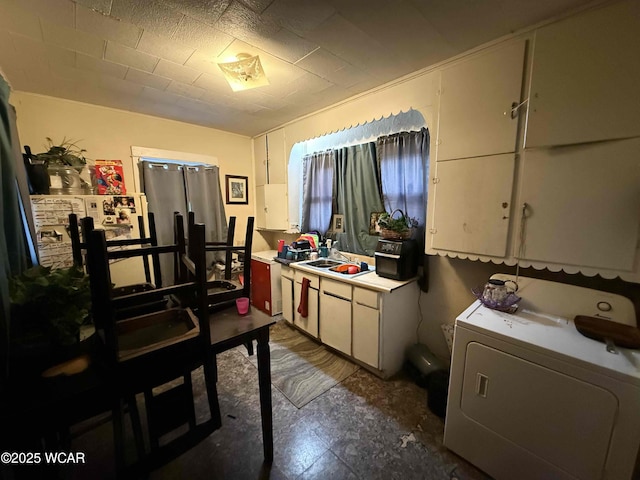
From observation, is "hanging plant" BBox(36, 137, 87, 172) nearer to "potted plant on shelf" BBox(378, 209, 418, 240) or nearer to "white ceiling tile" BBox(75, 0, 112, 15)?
"white ceiling tile" BBox(75, 0, 112, 15)

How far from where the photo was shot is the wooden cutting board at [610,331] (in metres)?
1.17

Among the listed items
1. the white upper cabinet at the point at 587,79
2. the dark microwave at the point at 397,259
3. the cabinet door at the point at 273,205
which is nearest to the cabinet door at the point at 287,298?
the cabinet door at the point at 273,205

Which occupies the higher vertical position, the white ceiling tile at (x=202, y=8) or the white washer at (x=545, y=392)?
the white ceiling tile at (x=202, y=8)

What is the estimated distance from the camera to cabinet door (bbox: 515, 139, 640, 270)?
127 centimetres

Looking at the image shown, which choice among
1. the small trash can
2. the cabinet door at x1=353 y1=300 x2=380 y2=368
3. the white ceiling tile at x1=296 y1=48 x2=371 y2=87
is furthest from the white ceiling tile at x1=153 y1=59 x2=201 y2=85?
the small trash can

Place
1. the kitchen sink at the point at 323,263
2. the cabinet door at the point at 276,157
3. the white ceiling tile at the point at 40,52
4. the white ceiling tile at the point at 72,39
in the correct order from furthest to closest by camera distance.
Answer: the cabinet door at the point at 276,157 → the kitchen sink at the point at 323,263 → the white ceiling tile at the point at 40,52 → the white ceiling tile at the point at 72,39

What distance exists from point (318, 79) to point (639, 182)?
2081 millimetres

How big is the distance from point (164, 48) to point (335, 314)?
2411mm

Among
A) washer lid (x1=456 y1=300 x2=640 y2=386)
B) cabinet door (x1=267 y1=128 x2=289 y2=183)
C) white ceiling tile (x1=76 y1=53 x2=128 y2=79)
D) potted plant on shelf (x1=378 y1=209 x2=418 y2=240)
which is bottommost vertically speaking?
washer lid (x1=456 y1=300 x2=640 y2=386)

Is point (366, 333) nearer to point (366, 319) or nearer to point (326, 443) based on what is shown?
point (366, 319)

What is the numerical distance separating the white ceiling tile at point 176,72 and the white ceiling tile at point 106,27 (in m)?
0.27

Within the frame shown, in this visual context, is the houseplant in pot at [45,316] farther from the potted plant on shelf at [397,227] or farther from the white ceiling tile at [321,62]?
the potted plant on shelf at [397,227]

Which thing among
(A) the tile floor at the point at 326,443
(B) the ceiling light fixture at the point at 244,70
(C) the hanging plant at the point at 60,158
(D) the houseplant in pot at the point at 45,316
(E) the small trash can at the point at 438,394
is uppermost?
(B) the ceiling light fixture at the point at 244,70

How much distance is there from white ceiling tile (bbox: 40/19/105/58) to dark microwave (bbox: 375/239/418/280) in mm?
2449
